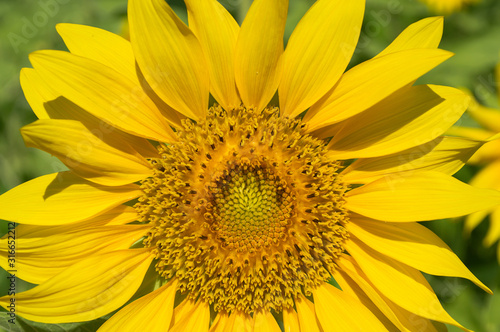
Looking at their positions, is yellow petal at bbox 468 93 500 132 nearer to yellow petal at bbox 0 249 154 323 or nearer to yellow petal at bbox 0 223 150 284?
yellow petal at bbox 0 249 154 323

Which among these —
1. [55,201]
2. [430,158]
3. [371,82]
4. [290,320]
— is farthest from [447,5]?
[55,201]

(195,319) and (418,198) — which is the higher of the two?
(418,198)

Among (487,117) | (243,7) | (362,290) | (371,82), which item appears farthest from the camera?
(487,117)

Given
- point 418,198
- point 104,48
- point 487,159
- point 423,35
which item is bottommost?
point 418,198

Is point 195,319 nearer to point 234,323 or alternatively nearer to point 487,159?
point 234,323

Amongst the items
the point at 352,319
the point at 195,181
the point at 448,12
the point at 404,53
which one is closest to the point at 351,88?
the point at 404,53

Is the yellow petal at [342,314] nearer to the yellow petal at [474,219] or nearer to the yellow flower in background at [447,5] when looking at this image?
the yellow petal at [474,219]

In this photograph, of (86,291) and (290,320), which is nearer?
(86,291)
